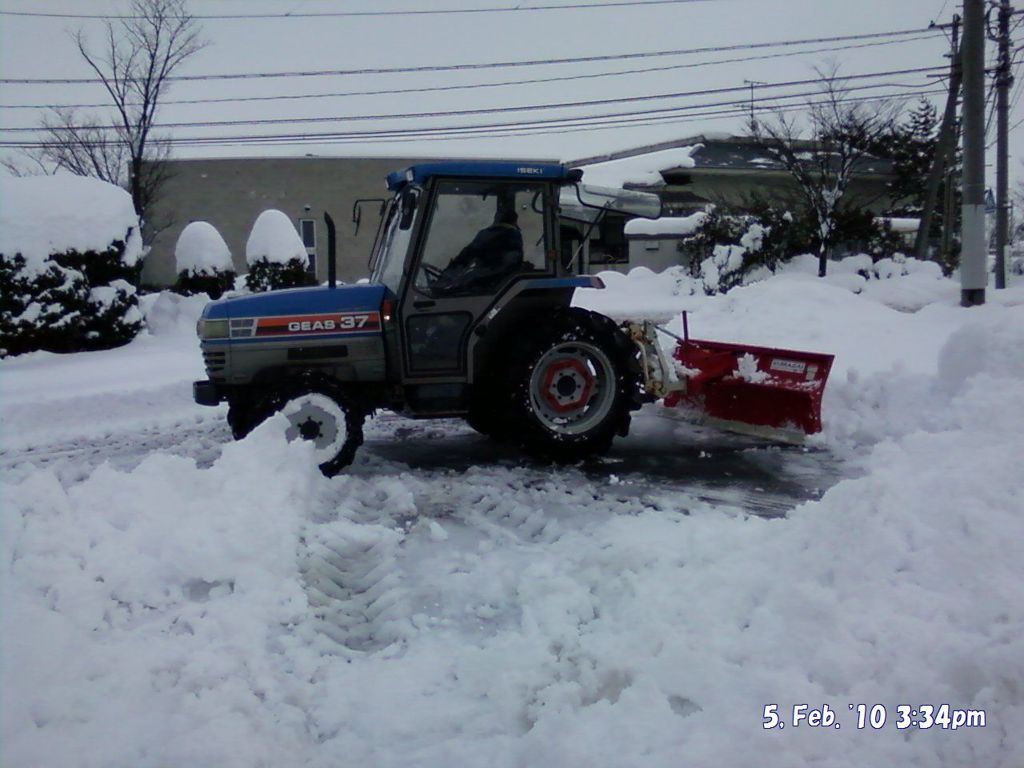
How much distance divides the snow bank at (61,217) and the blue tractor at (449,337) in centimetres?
864

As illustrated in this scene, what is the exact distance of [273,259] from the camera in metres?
19.5

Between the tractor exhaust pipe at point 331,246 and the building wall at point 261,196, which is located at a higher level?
the building wall at point 261,196

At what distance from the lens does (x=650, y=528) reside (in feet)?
17.1

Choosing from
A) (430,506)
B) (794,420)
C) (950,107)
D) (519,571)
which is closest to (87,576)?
(519,571)

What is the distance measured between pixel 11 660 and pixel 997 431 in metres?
4.47

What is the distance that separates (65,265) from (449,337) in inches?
382

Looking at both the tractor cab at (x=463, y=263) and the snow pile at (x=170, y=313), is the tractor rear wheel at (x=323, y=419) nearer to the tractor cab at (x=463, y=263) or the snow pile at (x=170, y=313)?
the tractor cab at (x=463, y=263)

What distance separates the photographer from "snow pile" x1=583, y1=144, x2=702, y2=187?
28.7m

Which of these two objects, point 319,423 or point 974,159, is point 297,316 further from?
point 974,159

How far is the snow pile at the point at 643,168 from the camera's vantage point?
2872cm

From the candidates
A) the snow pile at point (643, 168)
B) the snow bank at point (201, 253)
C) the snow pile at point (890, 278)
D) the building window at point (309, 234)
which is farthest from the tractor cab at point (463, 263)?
the building window at point (309, 234)

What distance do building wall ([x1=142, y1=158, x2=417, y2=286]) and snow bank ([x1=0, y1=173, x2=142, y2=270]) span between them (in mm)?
16825

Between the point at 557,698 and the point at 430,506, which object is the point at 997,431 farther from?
the point at 430,506

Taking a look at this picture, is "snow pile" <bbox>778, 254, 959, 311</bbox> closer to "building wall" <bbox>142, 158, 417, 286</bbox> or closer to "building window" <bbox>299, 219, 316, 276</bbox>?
"building wall" <bbox>142, 158, 417, 286</bbox>
